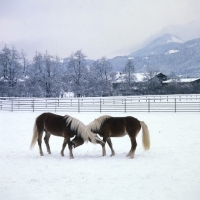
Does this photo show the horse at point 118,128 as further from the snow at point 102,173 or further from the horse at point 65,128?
the snow at point 102,173

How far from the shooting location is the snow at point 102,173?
3252 mm

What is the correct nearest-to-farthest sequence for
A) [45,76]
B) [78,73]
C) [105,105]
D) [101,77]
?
[105,105] → [45,76] → [78,73] → [101,77]

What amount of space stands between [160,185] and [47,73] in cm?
3190

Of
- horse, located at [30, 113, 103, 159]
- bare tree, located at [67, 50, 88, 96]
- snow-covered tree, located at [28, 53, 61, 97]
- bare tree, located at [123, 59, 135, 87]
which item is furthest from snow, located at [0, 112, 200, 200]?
bare tree, located at [123, 59, 135, 87]

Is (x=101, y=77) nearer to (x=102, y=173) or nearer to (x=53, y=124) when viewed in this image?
(x=53, y=124)

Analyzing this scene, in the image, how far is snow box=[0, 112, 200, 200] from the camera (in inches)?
128

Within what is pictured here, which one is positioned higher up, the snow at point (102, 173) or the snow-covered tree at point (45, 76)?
the snow-covered tree at point (45, 76)

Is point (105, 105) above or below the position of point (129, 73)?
below

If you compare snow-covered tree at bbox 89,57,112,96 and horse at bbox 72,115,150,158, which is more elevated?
snow-covered tree at bbox 89,57,112,96

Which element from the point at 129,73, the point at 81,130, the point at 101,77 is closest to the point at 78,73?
the point at 101,77

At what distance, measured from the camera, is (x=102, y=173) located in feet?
13.6

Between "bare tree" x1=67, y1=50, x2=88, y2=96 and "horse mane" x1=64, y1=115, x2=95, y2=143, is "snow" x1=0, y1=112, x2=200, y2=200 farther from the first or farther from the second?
"bare tree" x1=67, y1=50, x2=88, y2=96

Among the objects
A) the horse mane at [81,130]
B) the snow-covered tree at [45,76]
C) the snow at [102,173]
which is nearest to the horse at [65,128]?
the horse mane at [81,130]

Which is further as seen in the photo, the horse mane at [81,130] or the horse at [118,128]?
the horse at [118,128]
